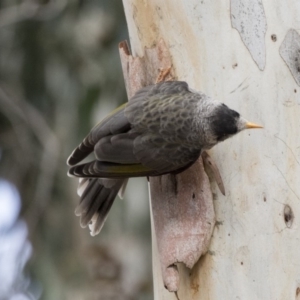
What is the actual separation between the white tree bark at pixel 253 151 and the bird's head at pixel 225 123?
0.34 ft

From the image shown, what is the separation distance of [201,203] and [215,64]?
1.68 ft

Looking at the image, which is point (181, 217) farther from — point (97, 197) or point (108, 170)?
point (97, 197)

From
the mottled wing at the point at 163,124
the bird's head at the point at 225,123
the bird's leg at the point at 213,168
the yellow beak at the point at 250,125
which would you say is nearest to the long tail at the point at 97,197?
the mottled wing at the point at 163,124

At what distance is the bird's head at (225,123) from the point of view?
237 centimetres

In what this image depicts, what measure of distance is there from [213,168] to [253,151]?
0.16 m

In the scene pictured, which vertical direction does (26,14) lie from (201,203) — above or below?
above

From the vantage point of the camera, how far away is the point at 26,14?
4.87m

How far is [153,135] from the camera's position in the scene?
2.65 m

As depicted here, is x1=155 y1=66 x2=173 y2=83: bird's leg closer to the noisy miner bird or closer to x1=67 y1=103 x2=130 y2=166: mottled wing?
the noisy miner bird

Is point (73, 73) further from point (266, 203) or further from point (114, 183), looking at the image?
point (266, 203)

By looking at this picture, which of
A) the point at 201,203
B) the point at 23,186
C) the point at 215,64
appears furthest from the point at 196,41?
the point at 23,186

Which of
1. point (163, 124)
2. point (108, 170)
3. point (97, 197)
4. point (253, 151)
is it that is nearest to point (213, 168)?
point (253, 151)

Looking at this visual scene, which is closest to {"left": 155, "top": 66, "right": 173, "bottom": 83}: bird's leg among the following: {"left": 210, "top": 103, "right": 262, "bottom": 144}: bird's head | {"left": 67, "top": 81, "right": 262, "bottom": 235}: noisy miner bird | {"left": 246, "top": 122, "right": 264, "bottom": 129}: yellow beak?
{"left": 67, "top": 81, "right": 262, "bottom": 235}: noisy miner bird

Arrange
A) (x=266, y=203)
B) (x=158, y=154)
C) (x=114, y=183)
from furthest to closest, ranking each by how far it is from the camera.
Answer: (x=114, y=183) → (x=158, y=154) → (x=266, y=203)
